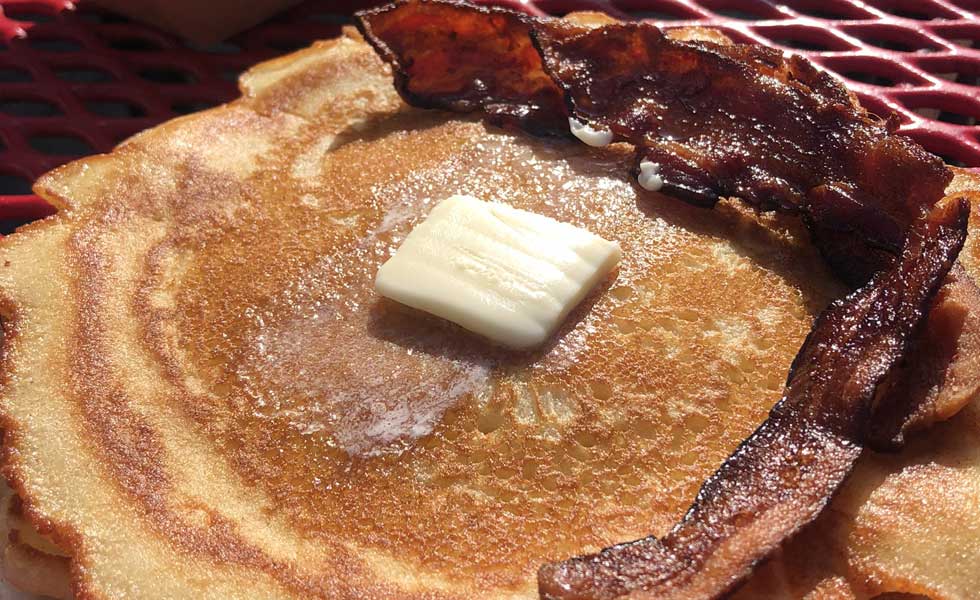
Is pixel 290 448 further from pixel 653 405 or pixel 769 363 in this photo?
pixel 769 363

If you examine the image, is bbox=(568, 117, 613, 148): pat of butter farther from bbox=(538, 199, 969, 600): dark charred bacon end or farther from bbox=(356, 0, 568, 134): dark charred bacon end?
bbox=(538, 199, 969, 600): dark charred bacon end

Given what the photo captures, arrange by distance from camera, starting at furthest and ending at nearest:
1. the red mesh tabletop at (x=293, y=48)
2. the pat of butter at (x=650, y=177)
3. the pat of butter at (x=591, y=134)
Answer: the red mesh tabletop at (x=293, y=48)
the pat of butter at (x=591, y=134)
the pat of butter at (x=650, y=177)

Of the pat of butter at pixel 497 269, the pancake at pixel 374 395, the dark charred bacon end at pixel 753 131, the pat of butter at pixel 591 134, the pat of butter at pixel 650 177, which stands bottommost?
the pancake at pixel 374 395

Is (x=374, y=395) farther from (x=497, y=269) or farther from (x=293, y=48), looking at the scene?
(x=293, y=48)

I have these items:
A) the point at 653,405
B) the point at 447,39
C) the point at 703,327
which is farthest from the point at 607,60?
the point at 653,405

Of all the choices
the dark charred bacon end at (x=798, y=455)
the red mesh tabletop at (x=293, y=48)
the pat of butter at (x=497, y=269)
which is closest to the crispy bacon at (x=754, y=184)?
the dark charred bacon end at (x=798, y=455)

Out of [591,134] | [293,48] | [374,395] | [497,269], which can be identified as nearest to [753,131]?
[591,134]

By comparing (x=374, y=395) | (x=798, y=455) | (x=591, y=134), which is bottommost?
(x=374, y=395)

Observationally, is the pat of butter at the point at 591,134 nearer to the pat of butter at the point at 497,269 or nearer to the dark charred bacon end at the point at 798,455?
the pat of butter at the point at 497,269
